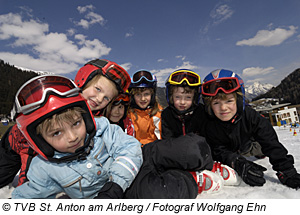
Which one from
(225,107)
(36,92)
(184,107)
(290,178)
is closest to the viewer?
(36,92)

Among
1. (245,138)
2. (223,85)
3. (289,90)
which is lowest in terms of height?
(245,138)

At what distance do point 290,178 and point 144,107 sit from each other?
292 centimetres

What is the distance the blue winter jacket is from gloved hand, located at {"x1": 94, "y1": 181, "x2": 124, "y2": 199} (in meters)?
0.06

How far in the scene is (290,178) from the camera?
6.15 ft

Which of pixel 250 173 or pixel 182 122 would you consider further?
pixel 182 122

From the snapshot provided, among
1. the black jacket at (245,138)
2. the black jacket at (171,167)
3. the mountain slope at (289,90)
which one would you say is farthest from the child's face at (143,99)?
the mountain slope at (289,90)

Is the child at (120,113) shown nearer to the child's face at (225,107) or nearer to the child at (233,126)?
the child at (233,126)

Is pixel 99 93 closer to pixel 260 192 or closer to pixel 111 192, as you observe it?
pixel 111 192

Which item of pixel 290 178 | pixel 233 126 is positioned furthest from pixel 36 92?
pixel 290 178

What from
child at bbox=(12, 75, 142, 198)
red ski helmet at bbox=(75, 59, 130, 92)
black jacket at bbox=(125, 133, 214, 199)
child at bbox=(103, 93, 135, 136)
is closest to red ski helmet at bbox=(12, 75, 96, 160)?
child at bbox=(12, 75, 142, 198)

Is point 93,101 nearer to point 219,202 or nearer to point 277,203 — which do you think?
point 219,202

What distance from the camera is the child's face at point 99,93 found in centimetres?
274

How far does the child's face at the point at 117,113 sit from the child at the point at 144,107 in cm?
40

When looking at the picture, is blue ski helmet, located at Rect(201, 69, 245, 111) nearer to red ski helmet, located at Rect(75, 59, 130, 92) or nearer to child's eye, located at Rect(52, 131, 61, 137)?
red ski helmet, located at Rect(75, 59, 130, 92)
